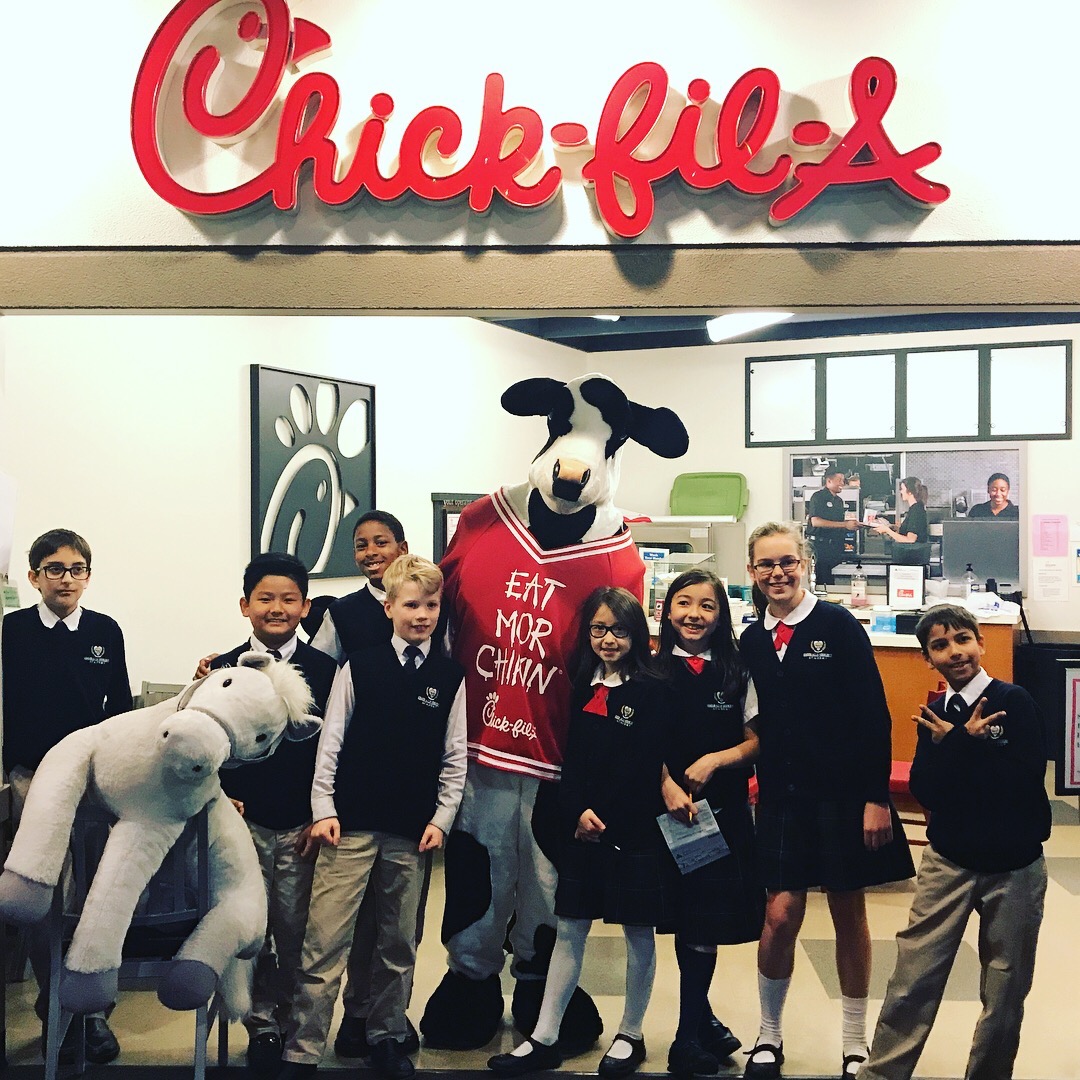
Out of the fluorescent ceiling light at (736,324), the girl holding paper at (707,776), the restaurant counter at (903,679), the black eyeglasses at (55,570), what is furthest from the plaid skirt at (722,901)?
the fluorescent ceiling light at (736,324)

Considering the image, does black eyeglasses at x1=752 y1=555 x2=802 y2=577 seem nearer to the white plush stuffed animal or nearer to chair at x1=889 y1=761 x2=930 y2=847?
the white plush stuffed animal

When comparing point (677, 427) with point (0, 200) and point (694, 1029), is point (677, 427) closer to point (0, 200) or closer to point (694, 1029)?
point (694, 1029)

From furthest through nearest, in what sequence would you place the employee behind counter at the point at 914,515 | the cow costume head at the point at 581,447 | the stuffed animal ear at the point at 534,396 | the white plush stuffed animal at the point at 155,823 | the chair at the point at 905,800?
the employee behind counter at the point at 914,515
the chair at the point at 905,800
the stuffed animal ear at the point at 534,396
the cow costume head at the point at 581,447
the white plush stuffed animal at the point at 155,823

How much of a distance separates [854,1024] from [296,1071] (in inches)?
53.2

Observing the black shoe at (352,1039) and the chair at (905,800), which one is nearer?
the black shoe at (352,1039)

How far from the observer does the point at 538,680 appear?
2.80 m

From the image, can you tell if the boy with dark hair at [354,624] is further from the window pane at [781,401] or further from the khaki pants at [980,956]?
the window pane at [781,401]

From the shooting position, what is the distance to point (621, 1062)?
8.72ft

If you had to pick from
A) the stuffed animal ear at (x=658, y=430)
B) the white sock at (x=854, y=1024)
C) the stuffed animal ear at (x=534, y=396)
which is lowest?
the white sock at (x=854, y=1024)

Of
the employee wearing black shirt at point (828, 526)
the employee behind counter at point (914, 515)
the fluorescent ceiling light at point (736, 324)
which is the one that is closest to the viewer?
the fluorescent ceiling light at point (736, 324)

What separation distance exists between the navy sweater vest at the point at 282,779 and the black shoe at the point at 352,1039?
562mm

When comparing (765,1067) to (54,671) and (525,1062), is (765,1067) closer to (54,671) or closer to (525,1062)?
(525,1062)

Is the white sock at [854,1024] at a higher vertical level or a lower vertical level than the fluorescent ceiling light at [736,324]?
lower

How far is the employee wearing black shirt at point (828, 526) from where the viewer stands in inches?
297
